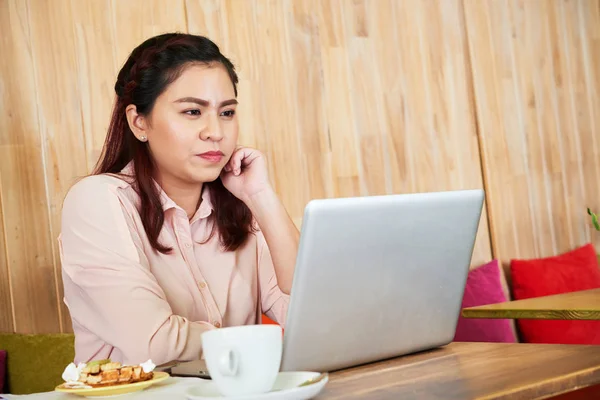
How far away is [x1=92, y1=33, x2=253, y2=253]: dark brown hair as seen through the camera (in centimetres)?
203

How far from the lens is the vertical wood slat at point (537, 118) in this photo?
397cm

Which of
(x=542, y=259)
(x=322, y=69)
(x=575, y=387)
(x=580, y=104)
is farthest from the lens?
(x=580, y=104)

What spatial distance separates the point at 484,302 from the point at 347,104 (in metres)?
1.02

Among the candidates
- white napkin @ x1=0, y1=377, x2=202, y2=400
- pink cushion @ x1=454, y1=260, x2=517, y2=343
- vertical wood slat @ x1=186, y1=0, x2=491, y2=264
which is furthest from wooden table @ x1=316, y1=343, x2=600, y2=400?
pink cushion @ x1=454, y1=260, x2=517, y2=343

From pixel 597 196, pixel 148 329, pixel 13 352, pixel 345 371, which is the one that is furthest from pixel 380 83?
pixel 345 371

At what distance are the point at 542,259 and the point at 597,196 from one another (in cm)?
66

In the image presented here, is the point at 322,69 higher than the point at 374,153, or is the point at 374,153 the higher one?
the point at 322,69

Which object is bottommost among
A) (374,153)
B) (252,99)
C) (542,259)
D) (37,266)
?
(542,259)

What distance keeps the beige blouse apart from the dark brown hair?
0.12ft

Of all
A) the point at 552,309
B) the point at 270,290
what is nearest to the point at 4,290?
the point at 270,290

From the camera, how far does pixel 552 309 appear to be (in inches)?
80.0

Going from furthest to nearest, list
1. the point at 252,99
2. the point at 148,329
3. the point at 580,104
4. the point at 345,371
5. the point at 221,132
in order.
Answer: the point at 580,104 → the point at 252,99 → the point at 221,132 → the point at 148,329 → the point at 345,371

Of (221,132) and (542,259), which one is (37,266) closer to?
(221,132)

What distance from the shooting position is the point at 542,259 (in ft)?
13.1
